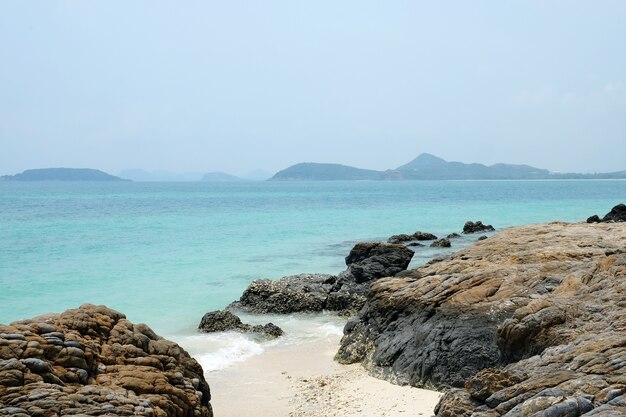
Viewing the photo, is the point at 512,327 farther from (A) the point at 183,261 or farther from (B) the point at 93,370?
(A) the point at 183,261

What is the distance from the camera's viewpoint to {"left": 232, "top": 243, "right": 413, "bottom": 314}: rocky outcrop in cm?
1991

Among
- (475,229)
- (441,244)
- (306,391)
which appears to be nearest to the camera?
(306,391)

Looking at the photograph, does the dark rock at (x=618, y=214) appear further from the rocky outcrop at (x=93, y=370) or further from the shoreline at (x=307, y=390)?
the rocky outcrop at (x=93, y=370)

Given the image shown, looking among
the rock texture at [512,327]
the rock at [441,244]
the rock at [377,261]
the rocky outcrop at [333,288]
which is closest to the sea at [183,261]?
the rock at [441,244]

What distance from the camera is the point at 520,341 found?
909 centimetres

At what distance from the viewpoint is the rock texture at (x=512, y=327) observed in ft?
21.4

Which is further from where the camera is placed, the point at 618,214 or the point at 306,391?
the point at 618,214

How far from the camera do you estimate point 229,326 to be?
1759cm

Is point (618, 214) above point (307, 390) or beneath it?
above

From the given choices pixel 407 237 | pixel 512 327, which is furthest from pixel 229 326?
pixel 407 237

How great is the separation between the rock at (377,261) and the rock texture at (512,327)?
5018 mm

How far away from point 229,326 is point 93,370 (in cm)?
1014

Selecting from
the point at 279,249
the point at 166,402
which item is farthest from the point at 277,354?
the point at 279,249

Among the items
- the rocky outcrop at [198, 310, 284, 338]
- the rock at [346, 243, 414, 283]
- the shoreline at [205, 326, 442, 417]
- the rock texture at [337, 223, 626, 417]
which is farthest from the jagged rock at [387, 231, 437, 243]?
the shoreline at [205, 326, 442, 417]
